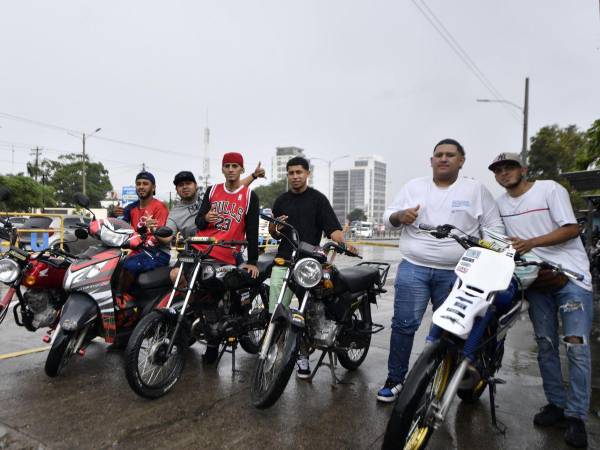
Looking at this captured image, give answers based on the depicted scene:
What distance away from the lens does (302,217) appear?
4.23 metres

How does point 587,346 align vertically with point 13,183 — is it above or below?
below

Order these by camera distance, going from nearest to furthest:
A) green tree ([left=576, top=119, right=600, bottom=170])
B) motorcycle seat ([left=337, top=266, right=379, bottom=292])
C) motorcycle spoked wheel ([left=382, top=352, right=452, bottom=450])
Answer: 1. motorcycle spoked wheel ([left=382, top=352, right=452, bottom=450])
2. motorcycle seat ([left=337, top=266, right=379, bottom=292])
3. green tree ([left=576, top=119, right=600, bottom=170])

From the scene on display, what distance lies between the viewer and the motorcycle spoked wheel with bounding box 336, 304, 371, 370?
13.6 ft

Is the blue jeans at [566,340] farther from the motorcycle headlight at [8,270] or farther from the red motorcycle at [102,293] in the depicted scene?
the motorcycle headlight at [8,270]

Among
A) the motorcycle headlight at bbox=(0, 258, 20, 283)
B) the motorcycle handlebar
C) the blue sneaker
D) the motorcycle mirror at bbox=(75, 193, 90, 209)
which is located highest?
the motorcycle mirror at bbox=(75, 193, 90, 209)

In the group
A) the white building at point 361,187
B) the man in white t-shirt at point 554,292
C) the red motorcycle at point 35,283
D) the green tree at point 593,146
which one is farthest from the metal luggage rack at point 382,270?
the white building at point 361,187

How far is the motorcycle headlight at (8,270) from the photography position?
12.8 ft

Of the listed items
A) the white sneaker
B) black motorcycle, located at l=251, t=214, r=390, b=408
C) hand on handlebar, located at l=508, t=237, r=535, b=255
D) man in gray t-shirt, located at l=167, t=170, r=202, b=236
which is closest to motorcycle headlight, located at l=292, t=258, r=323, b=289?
black motorcycle, located at l=251, t=214, r=390, b=408

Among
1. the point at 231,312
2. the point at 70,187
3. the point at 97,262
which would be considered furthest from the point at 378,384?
the point at 70,187

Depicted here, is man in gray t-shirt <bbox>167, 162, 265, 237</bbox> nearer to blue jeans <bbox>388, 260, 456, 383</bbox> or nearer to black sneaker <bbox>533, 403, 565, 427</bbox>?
blue jeans <bbox>388, 260, 456, 383</bbox>

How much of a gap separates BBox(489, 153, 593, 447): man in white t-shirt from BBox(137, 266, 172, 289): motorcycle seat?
2827 millimetres

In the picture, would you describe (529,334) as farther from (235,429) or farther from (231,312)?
(235,429)

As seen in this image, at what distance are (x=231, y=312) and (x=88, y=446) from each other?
165 cm

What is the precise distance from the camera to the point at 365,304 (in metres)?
4.31
